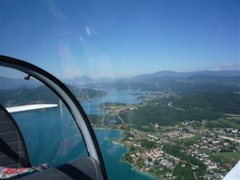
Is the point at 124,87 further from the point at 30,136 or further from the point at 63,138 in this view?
the point at 30,136

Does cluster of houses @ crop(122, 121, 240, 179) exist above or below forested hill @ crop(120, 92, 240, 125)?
below

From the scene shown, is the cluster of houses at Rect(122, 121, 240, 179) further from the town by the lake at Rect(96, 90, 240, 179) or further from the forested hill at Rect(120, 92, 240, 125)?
the forested hill at Rect(120, 92, 240, 125)

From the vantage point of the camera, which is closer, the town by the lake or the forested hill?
the town by the lake

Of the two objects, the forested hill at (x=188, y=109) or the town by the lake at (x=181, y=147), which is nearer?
the town by the lake at (x=181, y=147)

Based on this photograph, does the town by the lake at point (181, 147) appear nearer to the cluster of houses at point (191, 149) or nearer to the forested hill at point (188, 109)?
the cluster of houses at point (191, 149)

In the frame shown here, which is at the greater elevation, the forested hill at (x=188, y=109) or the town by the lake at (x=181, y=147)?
the forested hill at (x=188, y=109)

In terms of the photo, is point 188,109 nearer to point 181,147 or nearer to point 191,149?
point 181,147

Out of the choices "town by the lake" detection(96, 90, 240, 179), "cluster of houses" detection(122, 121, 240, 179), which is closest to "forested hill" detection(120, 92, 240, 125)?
"town by the lake" detection(96, 90, 240, 179)

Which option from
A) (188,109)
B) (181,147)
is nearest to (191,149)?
(181,147)

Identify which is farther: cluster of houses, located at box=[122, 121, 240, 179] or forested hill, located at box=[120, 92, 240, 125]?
forested hill, located at box=[120, 92, 240, 125]

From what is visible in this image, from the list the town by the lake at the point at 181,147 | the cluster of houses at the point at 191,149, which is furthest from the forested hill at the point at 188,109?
the cluster of houses at the point at 191,149

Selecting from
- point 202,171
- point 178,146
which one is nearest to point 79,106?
point 202,171
